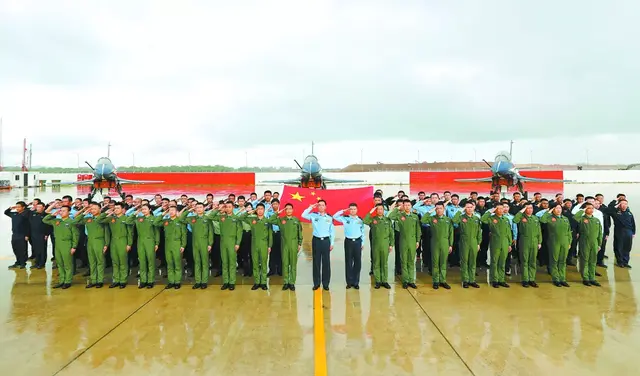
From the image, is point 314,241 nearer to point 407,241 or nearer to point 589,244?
point 407,241

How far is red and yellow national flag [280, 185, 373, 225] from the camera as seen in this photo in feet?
34.4

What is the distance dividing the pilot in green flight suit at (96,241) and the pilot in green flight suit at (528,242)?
7807 mm

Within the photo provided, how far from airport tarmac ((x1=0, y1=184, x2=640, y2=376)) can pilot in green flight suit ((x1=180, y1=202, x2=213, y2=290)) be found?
0.29 m

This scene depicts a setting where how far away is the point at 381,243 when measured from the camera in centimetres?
623

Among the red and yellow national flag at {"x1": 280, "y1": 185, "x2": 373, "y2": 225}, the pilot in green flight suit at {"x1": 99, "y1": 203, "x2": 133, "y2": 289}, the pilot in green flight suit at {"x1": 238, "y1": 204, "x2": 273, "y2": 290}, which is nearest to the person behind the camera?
the pilot in green flight suit at {"x1": 238, "y1": 204, "x2": 273, "y2": 290}

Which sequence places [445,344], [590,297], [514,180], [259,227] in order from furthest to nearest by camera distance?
[514,180]
[259,227]
[590,297]
[445,344]

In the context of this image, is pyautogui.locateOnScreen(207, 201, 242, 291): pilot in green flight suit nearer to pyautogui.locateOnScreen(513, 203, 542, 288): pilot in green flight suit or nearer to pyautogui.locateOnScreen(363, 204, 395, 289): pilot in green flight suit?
pyautogui.locateOnScreen(363, 204, 395, 289): pilot in green flight suit

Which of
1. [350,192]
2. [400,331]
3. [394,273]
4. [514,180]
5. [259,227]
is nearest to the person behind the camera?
[400,331]

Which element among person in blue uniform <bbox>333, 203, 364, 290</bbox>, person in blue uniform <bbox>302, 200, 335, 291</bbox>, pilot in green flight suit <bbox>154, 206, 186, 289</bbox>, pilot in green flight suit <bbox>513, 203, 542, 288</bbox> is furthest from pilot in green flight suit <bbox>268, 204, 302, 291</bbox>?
pilot in green flight suit <bbox>513, 203, 542, 288</bbox>

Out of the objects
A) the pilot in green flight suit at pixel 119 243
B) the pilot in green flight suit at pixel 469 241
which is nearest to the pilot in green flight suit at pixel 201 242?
the pilot in green flight suit at pixel 119 243

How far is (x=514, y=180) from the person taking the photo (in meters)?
16.8

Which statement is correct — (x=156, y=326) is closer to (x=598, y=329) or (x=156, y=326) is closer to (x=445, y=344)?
(x=445, y=344)

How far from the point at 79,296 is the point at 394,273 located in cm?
595

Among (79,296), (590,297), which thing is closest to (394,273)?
(590,297)
